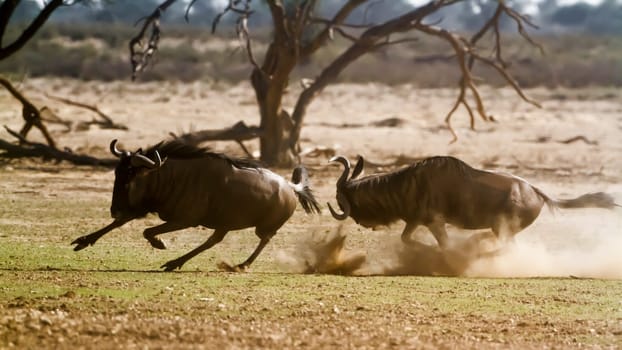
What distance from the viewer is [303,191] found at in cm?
1248

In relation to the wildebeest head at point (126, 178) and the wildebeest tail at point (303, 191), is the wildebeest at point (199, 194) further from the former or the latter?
the wildebeest tail at point (303, 191)

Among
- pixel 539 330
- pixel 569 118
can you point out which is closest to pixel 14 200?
pixel 539 330

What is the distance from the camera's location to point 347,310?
9586 mm

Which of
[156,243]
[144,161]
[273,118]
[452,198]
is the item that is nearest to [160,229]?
[156,243]

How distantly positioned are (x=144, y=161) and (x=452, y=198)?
2987 mm

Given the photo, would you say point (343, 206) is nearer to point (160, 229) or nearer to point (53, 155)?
point (160, 229)

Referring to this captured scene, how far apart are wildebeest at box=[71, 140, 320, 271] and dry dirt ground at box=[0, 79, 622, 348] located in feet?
1.72

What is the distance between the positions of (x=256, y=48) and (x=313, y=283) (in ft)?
186

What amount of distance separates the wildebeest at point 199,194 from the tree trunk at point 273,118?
33.2 ft

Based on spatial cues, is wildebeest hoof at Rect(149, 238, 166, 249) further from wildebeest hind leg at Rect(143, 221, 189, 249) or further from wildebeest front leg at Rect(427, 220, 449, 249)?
wildebeest front leg at Rect(427, 220, 449, 249)

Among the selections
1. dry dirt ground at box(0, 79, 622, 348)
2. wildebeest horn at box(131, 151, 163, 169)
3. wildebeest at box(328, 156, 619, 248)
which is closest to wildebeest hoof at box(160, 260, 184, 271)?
dry dirt ground at box(0, 79, 622, 348)

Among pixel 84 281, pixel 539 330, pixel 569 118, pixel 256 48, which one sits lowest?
pixel 256 48

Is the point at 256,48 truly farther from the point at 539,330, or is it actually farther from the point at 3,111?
the point at 539,330

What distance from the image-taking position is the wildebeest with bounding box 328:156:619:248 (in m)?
12.5
